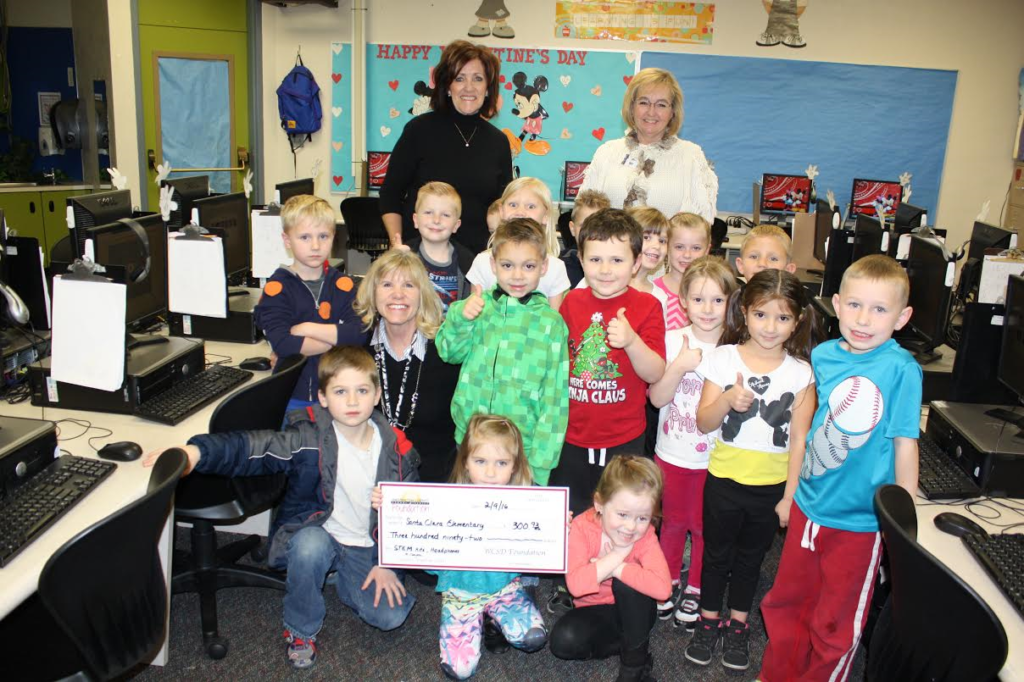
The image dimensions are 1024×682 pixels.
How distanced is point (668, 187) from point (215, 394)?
1.92 metres

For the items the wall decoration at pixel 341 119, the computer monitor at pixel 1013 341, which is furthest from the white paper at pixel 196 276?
the wall decoration at pixel 341 119

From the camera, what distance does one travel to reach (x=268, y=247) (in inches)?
131

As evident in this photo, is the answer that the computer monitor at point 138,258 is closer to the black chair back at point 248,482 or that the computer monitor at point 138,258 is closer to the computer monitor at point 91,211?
the computer monitor at point 91,211

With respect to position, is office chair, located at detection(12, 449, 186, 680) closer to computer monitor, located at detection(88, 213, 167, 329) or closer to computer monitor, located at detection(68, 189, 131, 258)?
computer monitor, located at detection(88, 213, 167, 329)

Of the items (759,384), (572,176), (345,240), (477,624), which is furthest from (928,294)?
(345,240)

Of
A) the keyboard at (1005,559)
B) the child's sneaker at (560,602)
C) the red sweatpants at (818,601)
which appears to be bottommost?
the child's sneaker at (560,602)

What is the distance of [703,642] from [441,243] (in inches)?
61.5

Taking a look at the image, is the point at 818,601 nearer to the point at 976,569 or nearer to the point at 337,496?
the point at 976,569

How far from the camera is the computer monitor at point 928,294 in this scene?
2829 mm

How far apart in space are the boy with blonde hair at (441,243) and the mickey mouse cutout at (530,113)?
12.8 ft

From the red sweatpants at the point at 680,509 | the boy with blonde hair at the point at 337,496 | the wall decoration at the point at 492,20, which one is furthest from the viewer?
the wall decoration at the point at 492,20

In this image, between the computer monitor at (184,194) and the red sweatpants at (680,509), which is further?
the computer monitor at (184,194)

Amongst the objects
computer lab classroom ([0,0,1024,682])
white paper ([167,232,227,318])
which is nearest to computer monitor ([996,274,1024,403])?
computer lab classroom ([0,0,1024,682])

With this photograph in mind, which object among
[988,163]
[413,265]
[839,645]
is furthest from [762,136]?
[839,645]
